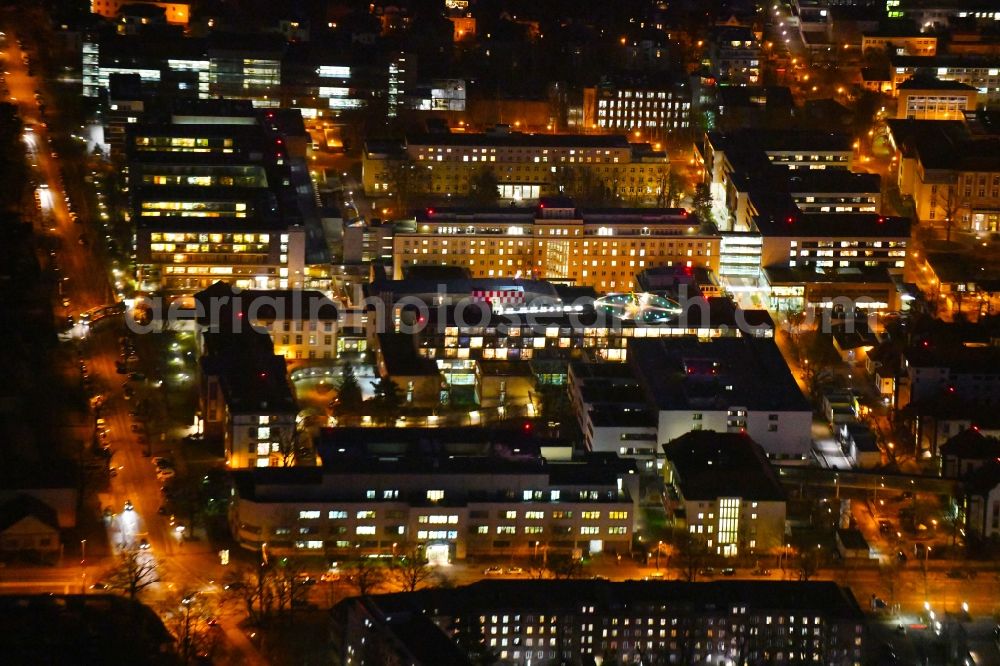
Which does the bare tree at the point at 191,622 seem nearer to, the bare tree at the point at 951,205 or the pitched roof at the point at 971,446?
the pitched roof at the point at 971,446

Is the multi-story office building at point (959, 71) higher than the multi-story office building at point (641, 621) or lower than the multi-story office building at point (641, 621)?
higher

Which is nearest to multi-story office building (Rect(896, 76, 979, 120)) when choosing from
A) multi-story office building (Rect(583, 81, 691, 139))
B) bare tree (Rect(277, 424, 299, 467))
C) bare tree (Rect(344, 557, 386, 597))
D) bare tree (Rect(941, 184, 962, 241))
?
multi-story office building (Rect(583, 81, 691, 139))

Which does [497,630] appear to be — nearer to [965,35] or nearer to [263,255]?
[263,255]

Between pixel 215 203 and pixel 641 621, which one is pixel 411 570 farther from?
pixel 215 203

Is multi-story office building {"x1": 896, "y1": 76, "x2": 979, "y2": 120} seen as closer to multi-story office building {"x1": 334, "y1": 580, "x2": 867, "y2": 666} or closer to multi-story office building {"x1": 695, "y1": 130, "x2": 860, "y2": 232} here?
multi-story office building {"x1": 695, "y1": 130, "x2": 860, "y2": 232}

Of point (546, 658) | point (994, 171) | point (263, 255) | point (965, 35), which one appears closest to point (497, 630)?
point (546, 658)

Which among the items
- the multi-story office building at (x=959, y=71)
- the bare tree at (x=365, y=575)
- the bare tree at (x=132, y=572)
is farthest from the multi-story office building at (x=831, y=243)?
the bare tree at (x=132, y=572)
